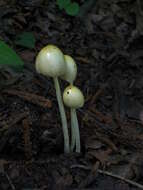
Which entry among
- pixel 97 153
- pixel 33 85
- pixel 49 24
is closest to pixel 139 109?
pixel 97 153

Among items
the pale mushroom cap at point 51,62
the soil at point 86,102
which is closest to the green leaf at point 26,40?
the soil at point 86,102

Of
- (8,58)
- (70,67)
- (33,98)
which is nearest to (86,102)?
(33,98)

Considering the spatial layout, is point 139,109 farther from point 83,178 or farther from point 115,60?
point 83,178

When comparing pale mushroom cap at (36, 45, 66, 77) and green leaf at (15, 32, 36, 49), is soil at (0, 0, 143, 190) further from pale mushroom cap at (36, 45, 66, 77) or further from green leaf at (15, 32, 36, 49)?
pale mushroom cap at (36, 45, 66, 77)

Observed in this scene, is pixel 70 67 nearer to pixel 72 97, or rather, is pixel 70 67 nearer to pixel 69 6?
pixel 72 97

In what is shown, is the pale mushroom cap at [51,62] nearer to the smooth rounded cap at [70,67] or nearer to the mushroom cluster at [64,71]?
the mushroom cluster at [64,71]

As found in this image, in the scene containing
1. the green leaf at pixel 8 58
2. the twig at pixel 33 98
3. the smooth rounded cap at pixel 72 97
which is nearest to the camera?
the green leaf at pixel 8 58
